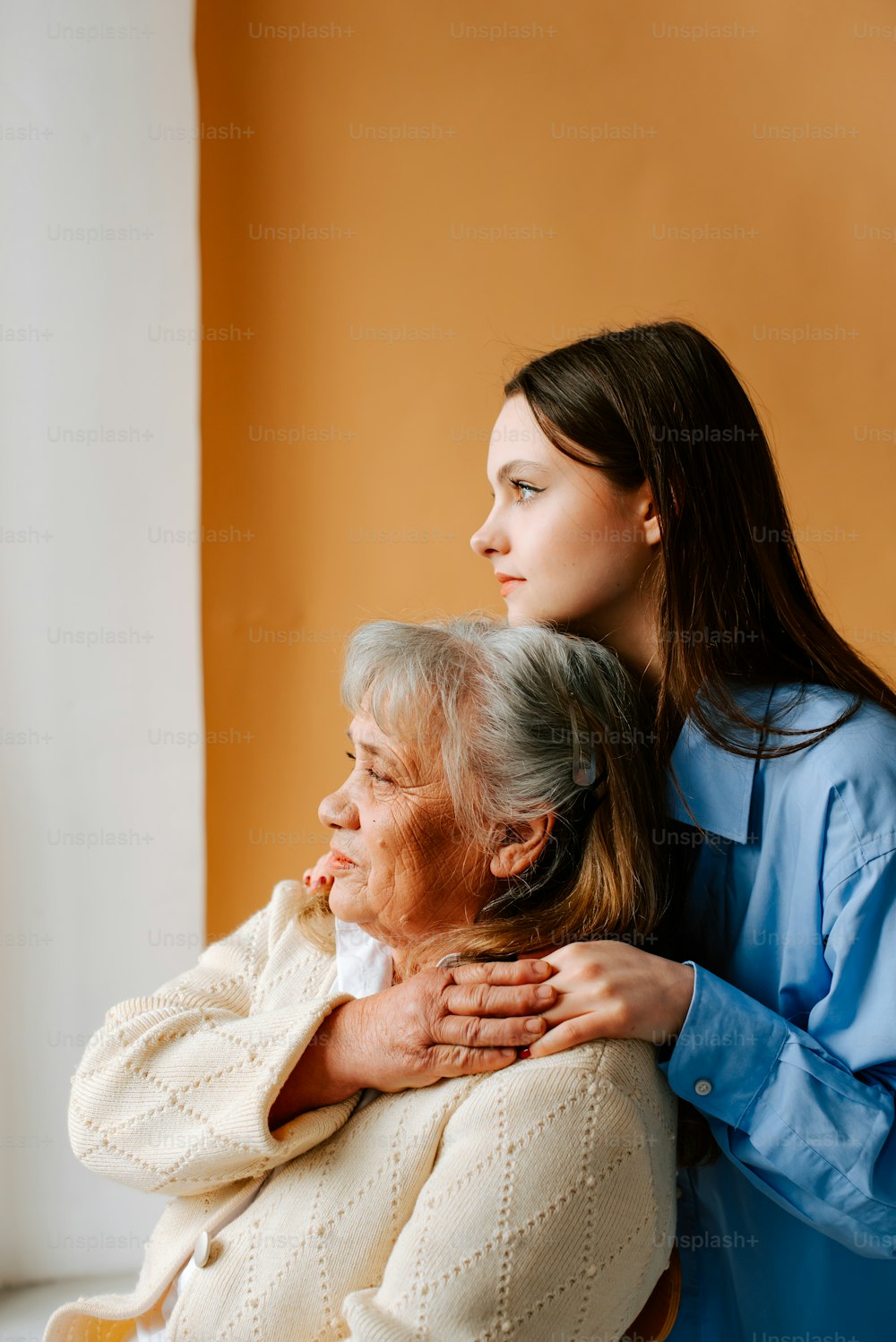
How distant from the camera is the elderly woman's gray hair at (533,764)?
4.97 feet

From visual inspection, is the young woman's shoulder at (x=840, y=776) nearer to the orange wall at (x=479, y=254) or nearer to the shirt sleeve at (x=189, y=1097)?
the shirt sleeve at (x=189, y=1097)

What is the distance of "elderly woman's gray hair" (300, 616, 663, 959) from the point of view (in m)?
1.52

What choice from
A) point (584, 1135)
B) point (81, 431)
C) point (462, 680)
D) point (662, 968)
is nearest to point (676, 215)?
point (81, 431)

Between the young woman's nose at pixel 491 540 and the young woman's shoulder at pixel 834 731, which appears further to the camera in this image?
the young woman's nose at pixel 491 540

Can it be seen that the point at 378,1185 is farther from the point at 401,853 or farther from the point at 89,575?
the point at 89,575

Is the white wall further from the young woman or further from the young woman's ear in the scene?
the young woman's ear

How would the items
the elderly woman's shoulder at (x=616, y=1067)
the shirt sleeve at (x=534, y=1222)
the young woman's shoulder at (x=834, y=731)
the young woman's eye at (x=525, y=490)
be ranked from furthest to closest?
the young woman's eye at (x=525, y=490), the young woman's shoulder at (x=834, y=731), the elderly woman's shoulder at (x=616, y=1067), the shirt sleeve at (x=534, y=1222)

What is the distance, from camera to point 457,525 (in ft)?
8.87

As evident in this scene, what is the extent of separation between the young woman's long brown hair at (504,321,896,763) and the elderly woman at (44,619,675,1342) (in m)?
0.12

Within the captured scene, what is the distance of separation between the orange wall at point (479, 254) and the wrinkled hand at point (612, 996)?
1.43 meters

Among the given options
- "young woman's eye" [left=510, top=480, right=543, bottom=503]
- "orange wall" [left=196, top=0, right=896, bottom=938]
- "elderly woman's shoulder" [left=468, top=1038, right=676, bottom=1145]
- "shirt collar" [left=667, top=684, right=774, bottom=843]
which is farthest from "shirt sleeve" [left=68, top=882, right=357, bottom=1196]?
"orange wall" [left=196, top=0, right=896, bottom=938]

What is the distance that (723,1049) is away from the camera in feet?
4.43

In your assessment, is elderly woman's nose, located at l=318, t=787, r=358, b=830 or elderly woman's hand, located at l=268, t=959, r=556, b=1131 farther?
elderly woman's nose, located at l=318, t=787, r=358, b=830

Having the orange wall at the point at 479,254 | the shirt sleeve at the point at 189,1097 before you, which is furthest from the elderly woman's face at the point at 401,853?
the orange wall at the point at 479,254
